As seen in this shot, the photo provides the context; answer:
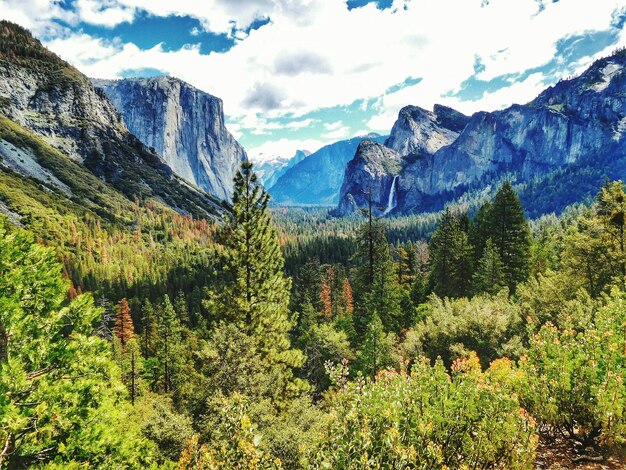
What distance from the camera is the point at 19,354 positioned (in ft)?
22.1

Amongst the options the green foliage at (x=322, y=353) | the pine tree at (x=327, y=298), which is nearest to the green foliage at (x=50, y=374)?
the green foliage at (x=322, y=353)

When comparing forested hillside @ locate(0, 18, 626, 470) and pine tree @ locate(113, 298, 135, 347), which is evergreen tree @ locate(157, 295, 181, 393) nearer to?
forested hillside @ locate(0, 18, 626, 470)

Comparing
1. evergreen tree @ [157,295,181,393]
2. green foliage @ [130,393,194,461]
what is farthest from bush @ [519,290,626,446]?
evergreen tree @ [157,295,181,393]

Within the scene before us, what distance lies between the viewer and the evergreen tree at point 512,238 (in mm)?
35781

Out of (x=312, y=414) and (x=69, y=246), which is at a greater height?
(x=69, y=246)

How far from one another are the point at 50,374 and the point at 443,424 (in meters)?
7.34

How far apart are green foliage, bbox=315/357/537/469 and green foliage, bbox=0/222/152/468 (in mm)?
4735

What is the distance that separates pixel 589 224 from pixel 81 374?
2561 centimetres

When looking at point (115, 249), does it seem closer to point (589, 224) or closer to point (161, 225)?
point (161, 225)

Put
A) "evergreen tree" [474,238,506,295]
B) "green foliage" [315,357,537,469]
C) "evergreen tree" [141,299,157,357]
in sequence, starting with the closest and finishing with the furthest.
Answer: "green foliage" [315,357,537,469] → "evergreen tree" [474,238,506,295] → "evergreen tree" [141,299,157,357]

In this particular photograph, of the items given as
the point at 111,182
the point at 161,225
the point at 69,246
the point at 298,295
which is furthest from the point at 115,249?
the point at 298,295

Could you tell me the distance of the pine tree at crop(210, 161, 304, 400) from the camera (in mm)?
19328

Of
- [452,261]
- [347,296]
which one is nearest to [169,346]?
[347,296]

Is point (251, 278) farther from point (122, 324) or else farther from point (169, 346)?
point (122, 324)
